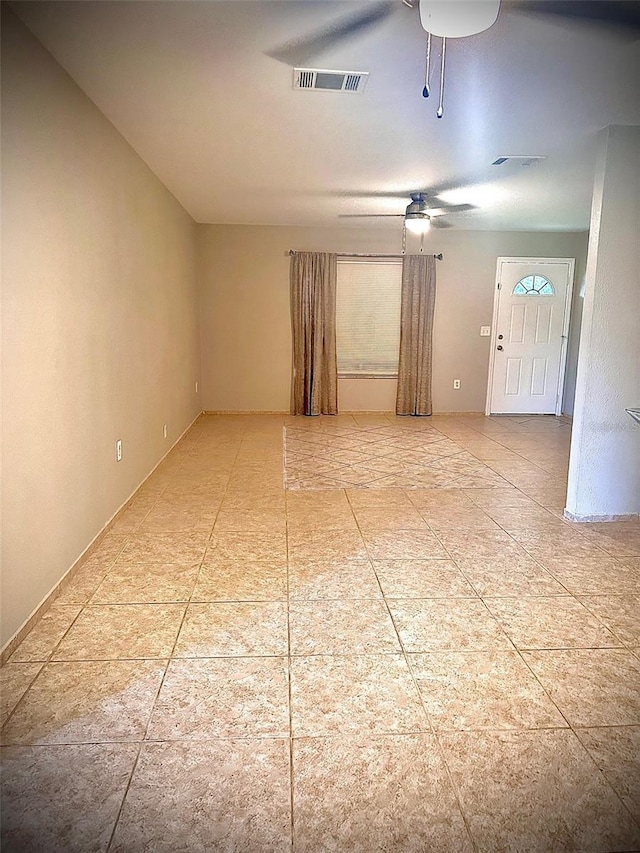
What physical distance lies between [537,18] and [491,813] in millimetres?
2495

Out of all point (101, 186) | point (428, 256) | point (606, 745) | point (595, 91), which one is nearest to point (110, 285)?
point (101, 186)

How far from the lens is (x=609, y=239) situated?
3264 millimetres

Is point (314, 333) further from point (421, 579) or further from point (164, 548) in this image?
point (421, 579)

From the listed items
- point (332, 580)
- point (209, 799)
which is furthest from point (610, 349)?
point (209, 799)

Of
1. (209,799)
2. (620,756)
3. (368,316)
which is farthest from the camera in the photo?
(368,316)

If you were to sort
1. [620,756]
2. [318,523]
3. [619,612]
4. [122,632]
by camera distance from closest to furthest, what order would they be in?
[620,756]
[122,632]
[619,612]
[318,523]

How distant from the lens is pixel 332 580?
2.72m

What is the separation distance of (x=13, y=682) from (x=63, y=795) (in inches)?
22.7

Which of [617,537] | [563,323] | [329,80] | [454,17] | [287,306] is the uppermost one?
[329,80]

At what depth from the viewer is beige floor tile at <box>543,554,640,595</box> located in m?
2.69

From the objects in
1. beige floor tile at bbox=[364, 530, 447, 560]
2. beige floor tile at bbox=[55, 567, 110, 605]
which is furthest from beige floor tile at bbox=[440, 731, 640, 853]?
beige floor tile at bbox=[55, 567, 110, 605]

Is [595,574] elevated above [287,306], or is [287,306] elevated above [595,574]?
[287,306]

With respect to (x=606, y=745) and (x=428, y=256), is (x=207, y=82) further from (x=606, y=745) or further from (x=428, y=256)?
(x=428, y=256)

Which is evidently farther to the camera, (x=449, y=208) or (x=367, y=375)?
(x=367, y=375)
